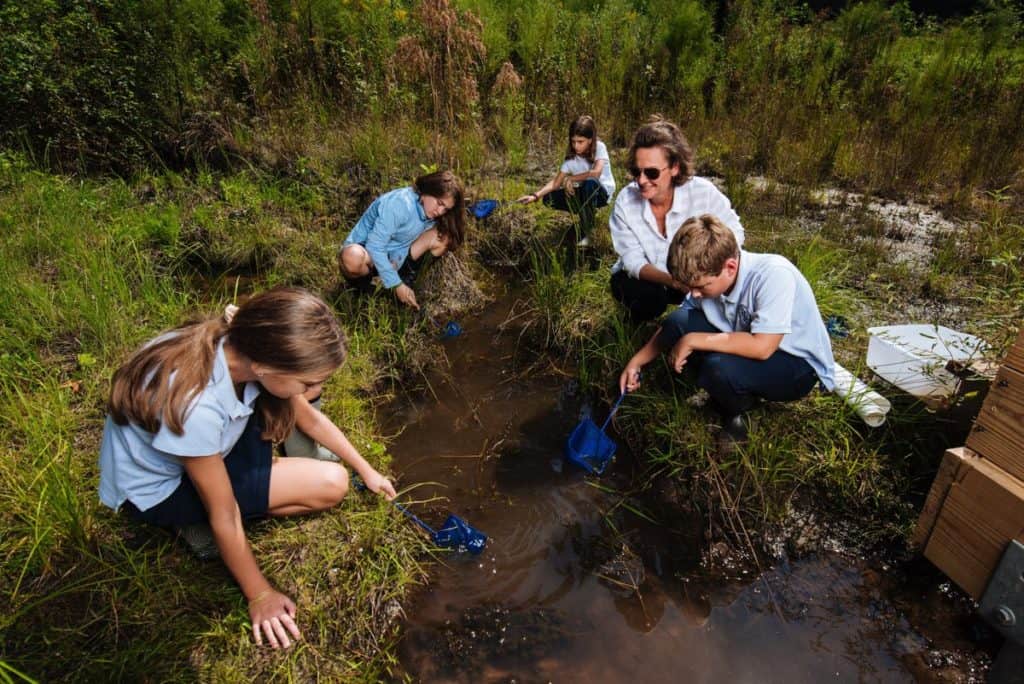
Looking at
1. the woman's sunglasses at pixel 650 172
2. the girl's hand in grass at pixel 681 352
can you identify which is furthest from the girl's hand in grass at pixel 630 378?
the woman's sunglasses at pixel 650 172

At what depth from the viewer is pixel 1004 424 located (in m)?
1.70

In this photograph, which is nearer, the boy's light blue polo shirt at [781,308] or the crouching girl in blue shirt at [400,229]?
the boy's light blue polo shirt at [781,308]

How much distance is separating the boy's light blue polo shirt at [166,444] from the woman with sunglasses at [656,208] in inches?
78.2

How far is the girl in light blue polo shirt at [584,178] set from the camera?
4.14m

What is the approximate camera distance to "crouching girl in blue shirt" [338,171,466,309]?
10.8ft

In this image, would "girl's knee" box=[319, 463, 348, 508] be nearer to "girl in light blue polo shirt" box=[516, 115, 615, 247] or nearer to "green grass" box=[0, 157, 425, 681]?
"green grass" box=[0, 157, 425, 681]

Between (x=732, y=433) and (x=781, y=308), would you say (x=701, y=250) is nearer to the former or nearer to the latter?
(x=781, y=308)

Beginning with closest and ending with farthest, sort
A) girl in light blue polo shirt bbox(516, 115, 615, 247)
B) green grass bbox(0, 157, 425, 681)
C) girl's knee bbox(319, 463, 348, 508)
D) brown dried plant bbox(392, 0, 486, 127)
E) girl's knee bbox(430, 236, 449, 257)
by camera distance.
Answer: green grass bbox(0, 157, 425, 681)
girl's knee bbox(319, 463, 348, 508)
girl's knee bbox(430, 236, 449, 257)
brown dried plant bbox(392, 0, 486, 127)
girl in light blue polo shirt bbox(516, 115, 615, 247)

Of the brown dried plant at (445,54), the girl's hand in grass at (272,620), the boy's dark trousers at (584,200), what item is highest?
the brown dried plant at (445,54)

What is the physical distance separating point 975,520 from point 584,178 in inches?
125

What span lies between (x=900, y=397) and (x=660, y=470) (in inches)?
44.5

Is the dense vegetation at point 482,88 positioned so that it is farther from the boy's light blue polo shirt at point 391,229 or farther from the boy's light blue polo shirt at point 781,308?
the boy's light blue polo shirt at point 781,308

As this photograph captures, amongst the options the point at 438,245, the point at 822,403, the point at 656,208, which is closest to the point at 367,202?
the point at 438,245

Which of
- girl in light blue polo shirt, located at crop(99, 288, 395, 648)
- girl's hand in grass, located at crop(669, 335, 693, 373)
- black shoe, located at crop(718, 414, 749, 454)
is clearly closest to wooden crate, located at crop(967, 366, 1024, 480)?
black shoe, located at crop(718, 414, 749, 454)
